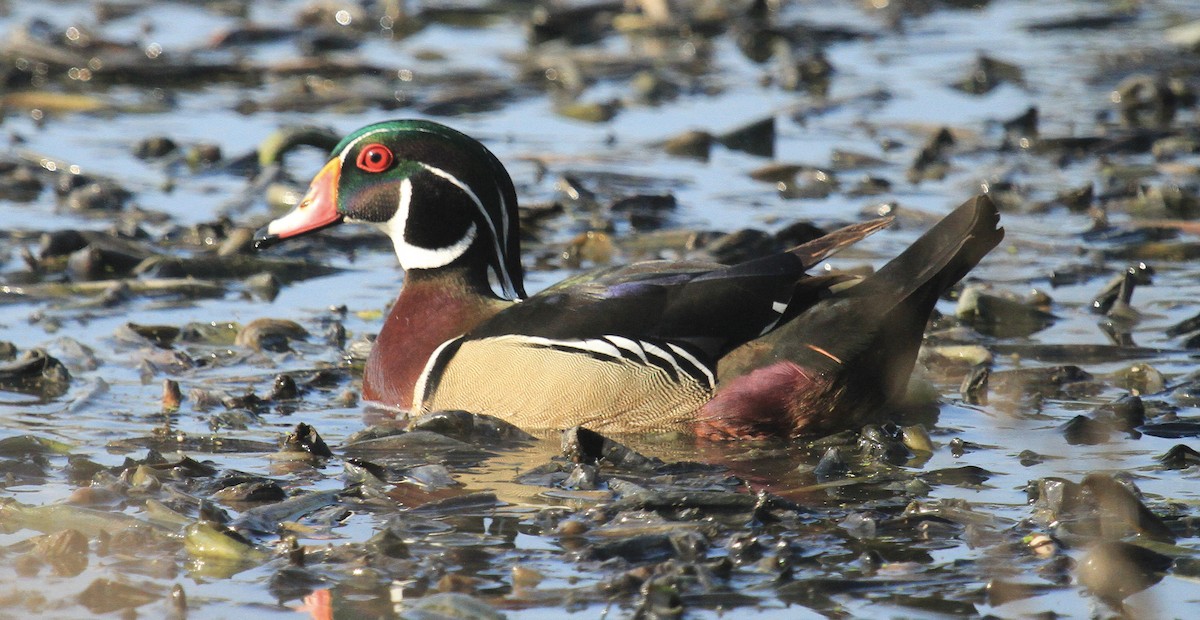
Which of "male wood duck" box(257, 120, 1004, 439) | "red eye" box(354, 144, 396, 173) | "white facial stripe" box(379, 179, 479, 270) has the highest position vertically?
"red eye" box(354, 144, 396, 173)

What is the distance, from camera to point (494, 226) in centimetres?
736

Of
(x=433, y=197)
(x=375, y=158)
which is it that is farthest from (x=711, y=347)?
(x=375, y=158)

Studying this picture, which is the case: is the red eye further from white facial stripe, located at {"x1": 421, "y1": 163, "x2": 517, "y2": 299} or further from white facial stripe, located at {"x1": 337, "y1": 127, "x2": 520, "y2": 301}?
white facial stripe, located at {"x1": 421, "y1": 163, "x2": 517, "y2": 299}

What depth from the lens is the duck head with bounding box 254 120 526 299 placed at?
23.9ft

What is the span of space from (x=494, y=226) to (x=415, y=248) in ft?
1.23

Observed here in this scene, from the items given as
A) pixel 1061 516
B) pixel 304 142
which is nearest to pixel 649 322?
pixel 1061 516

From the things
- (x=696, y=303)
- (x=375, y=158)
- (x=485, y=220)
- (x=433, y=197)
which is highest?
(x=375, y=158)

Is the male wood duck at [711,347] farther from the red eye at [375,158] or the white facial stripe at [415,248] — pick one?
the red eye at [375,158]

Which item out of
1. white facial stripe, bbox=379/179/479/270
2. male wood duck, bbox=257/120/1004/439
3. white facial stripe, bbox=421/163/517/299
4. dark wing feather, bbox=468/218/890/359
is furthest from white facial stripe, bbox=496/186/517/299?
dark wing feather, bbox=468/218/890/359

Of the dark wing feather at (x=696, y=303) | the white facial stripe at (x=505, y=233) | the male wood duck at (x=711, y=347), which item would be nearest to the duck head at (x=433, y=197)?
the white facial stripe at (x=505, y=233)

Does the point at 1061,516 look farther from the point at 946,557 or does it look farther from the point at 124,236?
the point at 124,236

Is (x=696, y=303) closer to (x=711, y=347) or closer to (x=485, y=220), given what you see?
(x=711, y=347)

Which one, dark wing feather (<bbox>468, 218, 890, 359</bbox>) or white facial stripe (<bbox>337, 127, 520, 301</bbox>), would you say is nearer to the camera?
dark wing feather (<bbox>468, 218, 890, 359</bbox>)

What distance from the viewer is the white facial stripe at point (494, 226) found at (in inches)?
287
